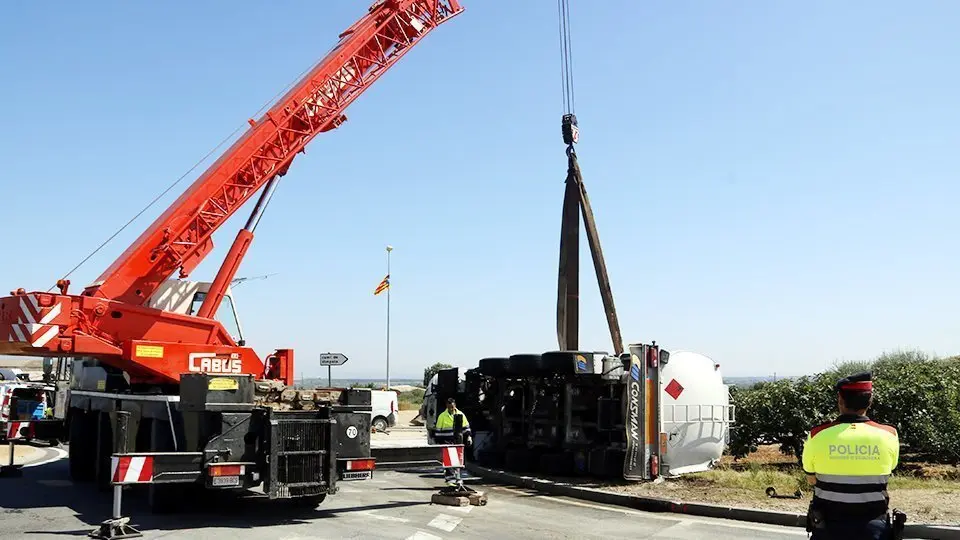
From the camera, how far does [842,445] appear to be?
16.8ft

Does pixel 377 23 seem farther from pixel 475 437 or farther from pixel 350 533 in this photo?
pixel 350 533

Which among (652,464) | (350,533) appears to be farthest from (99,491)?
(652,464)

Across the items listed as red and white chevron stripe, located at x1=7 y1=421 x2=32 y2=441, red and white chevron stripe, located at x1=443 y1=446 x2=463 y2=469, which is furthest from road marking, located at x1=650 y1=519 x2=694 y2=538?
red and white chevron stripe, located at x1=7 y1=421 x2=32 y2=441

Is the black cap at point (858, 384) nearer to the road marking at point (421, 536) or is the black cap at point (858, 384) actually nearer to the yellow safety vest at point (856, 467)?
the yellow safety vest at point (856, 467)

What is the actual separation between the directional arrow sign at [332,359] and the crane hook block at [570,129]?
6.77 meters

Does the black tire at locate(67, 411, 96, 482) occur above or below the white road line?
above

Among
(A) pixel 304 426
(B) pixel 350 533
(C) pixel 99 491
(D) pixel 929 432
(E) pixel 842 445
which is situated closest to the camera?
(E) pixel 842 445

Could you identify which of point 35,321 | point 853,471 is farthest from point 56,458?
point 853,471

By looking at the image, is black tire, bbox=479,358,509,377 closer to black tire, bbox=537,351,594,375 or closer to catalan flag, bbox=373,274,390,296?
black tire, bbox=537,351,594,375

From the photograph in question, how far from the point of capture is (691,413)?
47.2 ft

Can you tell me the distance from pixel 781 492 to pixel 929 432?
394 cm

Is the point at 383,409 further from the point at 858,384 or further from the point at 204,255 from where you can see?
the point at 858,384

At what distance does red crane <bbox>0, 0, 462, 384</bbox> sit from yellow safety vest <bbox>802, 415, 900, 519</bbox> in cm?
928

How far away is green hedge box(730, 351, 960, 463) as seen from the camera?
48.6 ft
